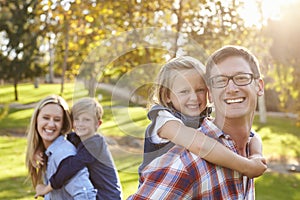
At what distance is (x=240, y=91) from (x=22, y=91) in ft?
105

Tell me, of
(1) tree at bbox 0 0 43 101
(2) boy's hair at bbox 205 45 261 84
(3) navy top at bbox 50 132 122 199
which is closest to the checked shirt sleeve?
(2) boy's hair at bbox 205 45 261 84

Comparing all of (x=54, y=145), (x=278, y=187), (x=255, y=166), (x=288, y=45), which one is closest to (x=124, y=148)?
(x=54, y=145)

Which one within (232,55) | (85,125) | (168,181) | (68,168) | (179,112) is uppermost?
(232,55)

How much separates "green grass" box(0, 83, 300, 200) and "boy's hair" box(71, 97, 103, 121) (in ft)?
0.53

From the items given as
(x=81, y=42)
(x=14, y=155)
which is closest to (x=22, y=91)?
(x=14, y=155)

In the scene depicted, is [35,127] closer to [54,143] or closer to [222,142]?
[54,143]

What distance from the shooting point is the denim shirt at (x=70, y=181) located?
3.09 m

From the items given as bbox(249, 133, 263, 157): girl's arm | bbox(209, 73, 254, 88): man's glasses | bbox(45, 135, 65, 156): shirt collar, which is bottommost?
bbox(45, 135, 65, 156): shirt collar

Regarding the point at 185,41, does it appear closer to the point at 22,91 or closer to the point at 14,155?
the point at 14,155

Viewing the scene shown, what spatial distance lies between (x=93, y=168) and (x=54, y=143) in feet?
1.09

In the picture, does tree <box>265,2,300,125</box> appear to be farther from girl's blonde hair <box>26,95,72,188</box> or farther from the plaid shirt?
the plaid shirt

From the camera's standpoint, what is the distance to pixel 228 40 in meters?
7.73

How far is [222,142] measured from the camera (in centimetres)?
152

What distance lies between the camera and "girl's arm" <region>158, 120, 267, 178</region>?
1429 mm
